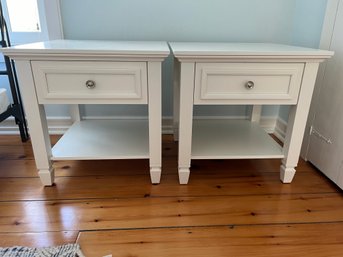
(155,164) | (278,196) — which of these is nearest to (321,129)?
(278,196)

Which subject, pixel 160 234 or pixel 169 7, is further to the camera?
pixel 169 7

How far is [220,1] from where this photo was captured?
1.34m

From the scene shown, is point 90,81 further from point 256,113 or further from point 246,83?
point 256,113

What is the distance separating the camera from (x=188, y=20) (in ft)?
4.49

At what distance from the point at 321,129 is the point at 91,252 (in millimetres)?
1078

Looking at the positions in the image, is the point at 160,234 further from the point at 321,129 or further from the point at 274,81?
the point at 321,129

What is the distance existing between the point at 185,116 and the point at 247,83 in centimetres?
26

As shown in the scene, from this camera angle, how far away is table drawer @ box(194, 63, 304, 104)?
A: 0.92 meters

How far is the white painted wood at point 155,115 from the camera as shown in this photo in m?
0.90

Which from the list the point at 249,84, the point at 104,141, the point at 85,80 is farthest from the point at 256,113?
the point at 85,80

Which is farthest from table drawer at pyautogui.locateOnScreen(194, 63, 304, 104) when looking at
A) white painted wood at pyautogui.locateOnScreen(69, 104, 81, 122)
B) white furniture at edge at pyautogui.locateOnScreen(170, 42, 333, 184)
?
white painted wood at pyautogui.locateOnScreen(69, 104, 81, 122)

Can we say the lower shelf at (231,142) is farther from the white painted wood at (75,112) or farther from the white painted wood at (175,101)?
the white painted wood at (75,112)

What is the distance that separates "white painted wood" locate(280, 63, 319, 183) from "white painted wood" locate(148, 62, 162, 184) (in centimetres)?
53

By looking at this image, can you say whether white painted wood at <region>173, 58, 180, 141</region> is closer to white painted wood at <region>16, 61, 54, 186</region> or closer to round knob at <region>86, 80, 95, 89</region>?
round knob at <region>86, 80, 95, 89</region>
